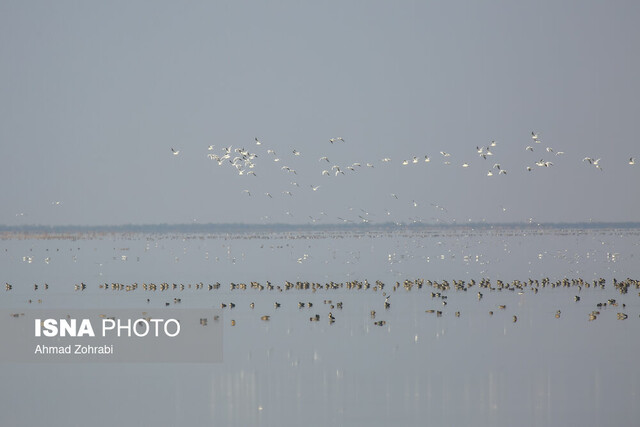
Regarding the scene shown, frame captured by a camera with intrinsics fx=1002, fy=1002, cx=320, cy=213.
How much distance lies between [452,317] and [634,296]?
10.6m

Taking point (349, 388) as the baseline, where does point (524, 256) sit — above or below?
above

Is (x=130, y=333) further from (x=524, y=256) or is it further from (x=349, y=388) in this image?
(x=524, y=256)

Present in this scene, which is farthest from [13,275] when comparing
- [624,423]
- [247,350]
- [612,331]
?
[624,423]

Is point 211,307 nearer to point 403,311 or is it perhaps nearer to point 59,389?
point 403,311

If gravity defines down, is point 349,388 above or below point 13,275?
below

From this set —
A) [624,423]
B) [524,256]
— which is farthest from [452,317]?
[524,256]

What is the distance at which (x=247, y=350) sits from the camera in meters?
28.2

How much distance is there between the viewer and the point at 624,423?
1994 centimetres

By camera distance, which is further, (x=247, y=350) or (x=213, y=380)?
(x=247, y=350)

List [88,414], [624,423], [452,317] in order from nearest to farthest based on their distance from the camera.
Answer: [624,423]
[88,414]
[452,317]

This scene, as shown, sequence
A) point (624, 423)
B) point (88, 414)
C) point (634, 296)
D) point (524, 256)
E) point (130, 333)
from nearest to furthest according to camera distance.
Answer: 1. point (624, 423)
2. point (88, 414)
3. point (130, 333)
4. point (634, 296)
5. point (524, 256)

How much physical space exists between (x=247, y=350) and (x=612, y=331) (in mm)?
11758

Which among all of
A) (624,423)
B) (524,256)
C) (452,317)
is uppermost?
(524,256)

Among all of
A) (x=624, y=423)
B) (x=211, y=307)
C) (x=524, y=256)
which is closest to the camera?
(x=624, y=423)
